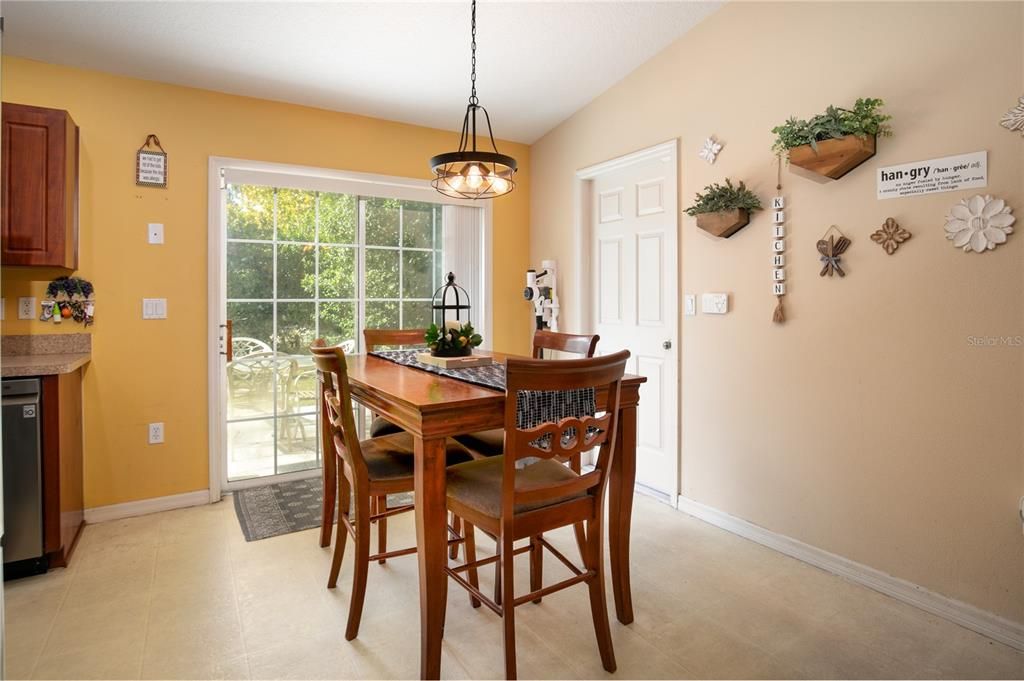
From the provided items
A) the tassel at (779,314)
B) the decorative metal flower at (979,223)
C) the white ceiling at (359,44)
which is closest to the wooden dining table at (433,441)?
the tassel at (779,314)

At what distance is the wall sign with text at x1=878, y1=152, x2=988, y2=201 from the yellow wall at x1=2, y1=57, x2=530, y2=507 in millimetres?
3176

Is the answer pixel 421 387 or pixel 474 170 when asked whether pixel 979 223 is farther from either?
pixel 421 387

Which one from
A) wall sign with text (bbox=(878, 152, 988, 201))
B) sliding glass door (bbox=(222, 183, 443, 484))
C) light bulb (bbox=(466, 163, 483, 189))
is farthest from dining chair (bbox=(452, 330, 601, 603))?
sliding glass door (bbox=(222, 183, 443, 484))

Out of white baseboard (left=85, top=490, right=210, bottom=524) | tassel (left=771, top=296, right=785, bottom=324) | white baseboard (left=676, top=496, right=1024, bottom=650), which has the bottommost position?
white baseboard (left=676, top=496, right=1024, bottom=650)

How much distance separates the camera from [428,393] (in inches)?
77.4

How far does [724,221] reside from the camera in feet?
9.82

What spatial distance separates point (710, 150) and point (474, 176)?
143cm

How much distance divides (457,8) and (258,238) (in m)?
1.82

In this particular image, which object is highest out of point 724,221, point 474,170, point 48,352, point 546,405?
point 474,170

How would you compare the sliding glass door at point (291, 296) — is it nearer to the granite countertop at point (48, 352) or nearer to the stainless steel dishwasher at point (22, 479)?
the granite countertop at point (48, 352)

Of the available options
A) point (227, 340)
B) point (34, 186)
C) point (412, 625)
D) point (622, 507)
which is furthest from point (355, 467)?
point (34, 186)

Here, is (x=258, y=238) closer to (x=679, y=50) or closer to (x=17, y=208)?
(x=17, y=208)

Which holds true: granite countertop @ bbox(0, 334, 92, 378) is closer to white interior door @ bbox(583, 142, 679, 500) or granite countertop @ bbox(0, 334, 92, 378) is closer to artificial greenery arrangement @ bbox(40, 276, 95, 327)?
artificial greenery arrangement @ bbox(40, 276, 95, 327)

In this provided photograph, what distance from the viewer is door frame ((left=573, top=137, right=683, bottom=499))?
3.39 meters
